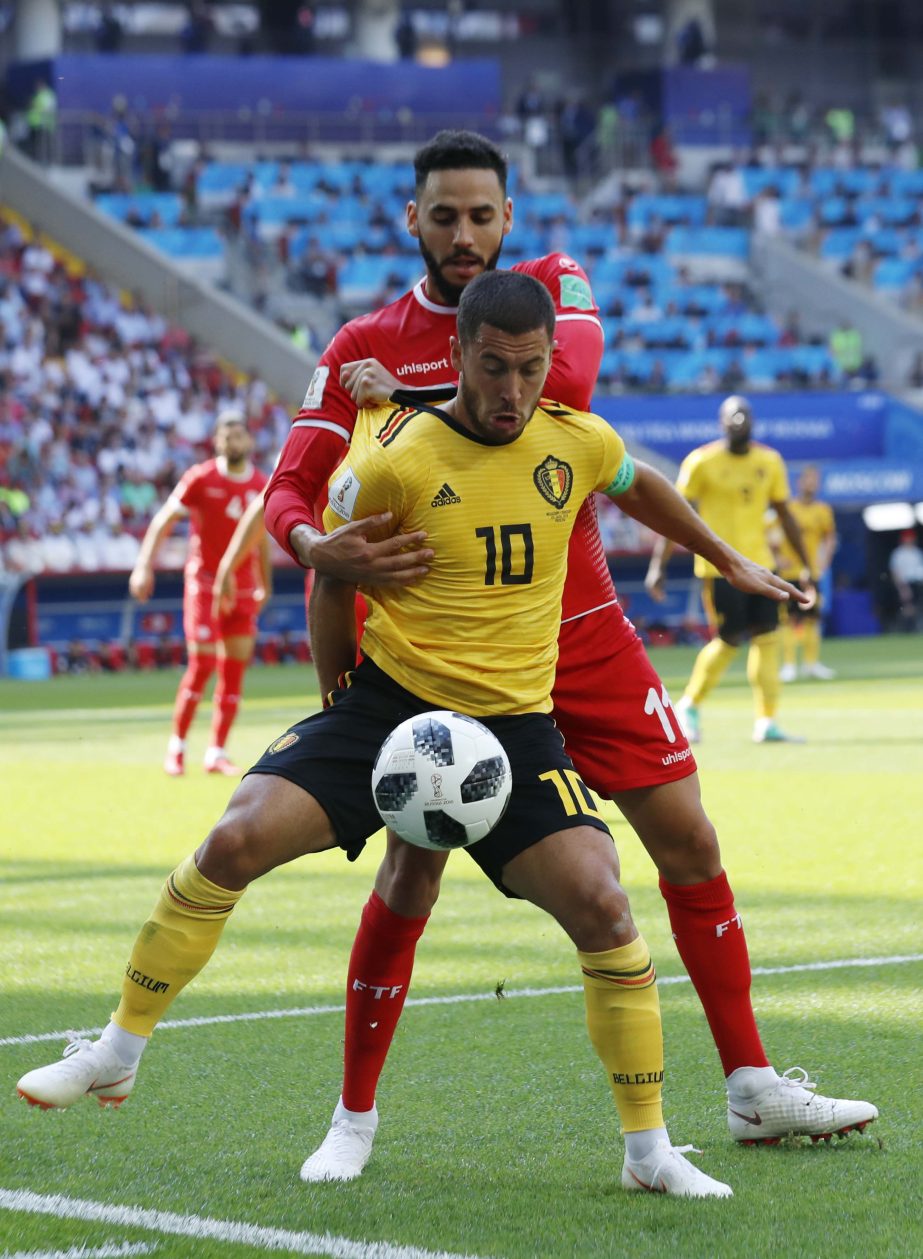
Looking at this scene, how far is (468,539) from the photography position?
4.27m

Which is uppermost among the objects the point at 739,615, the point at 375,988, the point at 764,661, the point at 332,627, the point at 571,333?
the point at 571,333

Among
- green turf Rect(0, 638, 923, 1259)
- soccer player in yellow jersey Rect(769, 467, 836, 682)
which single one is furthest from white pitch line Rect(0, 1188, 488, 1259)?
soccer player in yellow jersey Rect(769, 467, 836, 682)

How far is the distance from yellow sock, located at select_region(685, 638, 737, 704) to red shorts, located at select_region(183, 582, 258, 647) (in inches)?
124

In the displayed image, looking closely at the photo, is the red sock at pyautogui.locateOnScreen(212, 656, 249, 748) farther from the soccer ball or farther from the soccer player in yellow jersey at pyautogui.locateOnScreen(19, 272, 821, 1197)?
the soccer ball

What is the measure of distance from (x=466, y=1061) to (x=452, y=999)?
87cm

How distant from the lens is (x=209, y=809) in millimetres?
11320

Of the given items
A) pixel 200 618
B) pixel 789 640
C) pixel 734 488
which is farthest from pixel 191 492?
pixel 789 640

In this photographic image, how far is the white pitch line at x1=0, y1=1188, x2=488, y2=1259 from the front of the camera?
148 inches

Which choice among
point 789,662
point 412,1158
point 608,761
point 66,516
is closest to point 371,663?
point 608,761

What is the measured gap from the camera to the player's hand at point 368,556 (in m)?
4.19

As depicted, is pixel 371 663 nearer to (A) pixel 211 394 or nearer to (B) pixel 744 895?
(B) pixel 744 895

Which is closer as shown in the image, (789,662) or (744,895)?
(744,895)

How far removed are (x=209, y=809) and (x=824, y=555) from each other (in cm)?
1483

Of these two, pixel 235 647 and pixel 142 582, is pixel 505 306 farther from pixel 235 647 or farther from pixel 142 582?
pixel 235 647
